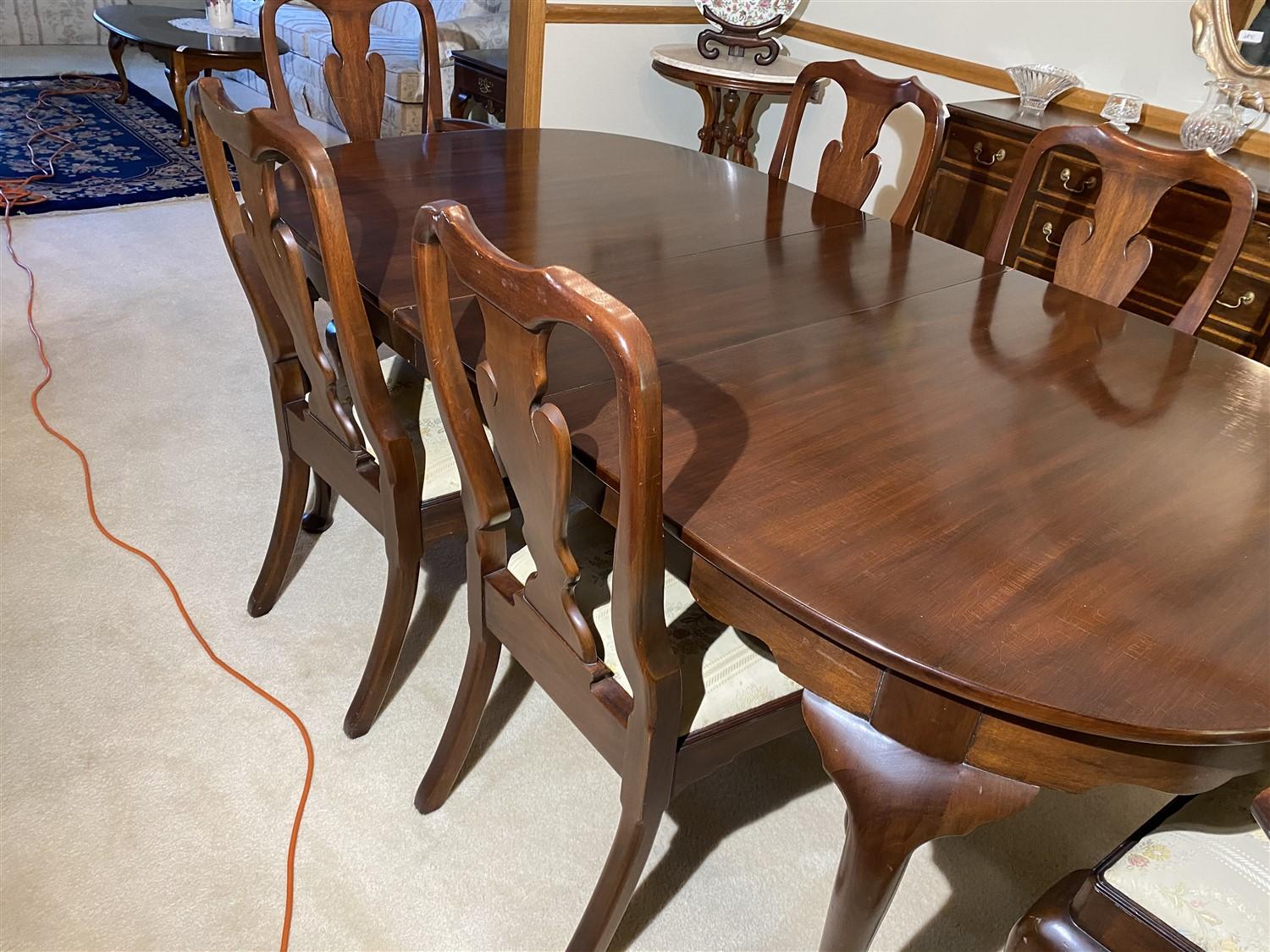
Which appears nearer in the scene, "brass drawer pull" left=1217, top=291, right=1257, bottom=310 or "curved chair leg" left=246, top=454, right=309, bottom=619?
"curved chair leg" left=246, top=454, right=309, bottom=619

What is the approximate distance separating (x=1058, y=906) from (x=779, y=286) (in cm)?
99

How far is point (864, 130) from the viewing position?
2.06 metres

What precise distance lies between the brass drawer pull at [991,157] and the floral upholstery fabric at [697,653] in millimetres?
1821

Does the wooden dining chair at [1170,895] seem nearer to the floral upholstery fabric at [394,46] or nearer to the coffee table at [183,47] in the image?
the floral upholstery fabric at [394,46]

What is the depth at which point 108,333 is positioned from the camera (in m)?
2.79

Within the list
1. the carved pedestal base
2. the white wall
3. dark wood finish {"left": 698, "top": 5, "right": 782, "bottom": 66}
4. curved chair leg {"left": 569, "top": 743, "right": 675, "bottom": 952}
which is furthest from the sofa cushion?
curved chair leg {"left": 569, "top": 743, "right": 675, "bottom": 952}

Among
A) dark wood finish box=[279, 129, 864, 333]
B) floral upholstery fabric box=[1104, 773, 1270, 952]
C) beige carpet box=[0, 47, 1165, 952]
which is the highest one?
dark wood finish box=[279, 129, 864, 333]

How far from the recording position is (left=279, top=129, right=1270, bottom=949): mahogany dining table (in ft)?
2.99

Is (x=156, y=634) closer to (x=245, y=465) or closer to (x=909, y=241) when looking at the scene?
(x=245, y=465)

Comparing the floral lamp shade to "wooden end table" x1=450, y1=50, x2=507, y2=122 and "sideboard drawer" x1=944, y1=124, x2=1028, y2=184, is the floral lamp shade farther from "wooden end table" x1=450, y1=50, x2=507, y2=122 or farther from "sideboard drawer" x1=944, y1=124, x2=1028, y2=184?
"wooden end table" x1=450, y1=50, x2=507, y2=122

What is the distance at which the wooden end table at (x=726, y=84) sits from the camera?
3.09 m

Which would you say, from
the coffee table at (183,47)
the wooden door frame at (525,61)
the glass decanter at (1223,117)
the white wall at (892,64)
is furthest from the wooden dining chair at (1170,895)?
the coffee table at (183,47)

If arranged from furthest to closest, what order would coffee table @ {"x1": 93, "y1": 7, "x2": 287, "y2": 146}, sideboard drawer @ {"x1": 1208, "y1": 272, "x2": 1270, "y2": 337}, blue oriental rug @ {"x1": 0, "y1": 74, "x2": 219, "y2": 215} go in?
1. coffee table @ {"x1": 93, "y1": 7, "x2": 287, "y2": 146}
2. blue oriental rug @ {"x1": 0, "y1": 74, "x2": 219, "y2": 215}
3. sideboard drawer @ {"x1": 1208, "y1": 272, "x2": 1270, "y2": 337}

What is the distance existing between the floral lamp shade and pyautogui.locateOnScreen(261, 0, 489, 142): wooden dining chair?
122cm
